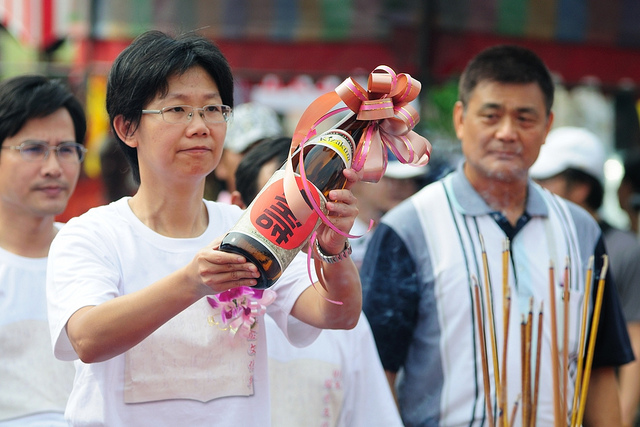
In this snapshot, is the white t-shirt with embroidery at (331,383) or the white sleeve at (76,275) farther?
the white t-shirt with embroidery at (331,383)

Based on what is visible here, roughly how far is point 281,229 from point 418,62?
3.98 metres

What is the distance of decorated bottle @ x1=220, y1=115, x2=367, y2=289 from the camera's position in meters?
1.46

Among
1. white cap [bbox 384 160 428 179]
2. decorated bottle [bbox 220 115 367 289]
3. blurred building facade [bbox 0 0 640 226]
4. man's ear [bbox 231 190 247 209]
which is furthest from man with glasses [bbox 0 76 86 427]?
white cap [bbox 384 160 428 179]

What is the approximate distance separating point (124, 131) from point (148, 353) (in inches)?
18.5

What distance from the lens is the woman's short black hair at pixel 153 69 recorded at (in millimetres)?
1742

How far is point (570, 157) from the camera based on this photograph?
4117 millimetres

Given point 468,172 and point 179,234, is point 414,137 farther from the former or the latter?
point 468,172

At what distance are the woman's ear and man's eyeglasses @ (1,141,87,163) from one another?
963 mm

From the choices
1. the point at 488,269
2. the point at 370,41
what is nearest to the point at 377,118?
the point at 488,269

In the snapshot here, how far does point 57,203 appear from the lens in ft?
8.80

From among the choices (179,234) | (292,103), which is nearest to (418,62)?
(292,103)

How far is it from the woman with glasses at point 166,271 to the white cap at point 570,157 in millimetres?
2548

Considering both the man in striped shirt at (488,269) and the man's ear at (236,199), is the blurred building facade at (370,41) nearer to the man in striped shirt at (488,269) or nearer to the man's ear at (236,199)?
the man's ear at (236,199)

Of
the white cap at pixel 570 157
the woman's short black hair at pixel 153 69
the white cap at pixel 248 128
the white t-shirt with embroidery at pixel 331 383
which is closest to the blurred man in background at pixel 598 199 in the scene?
the white cap at pixel 570 157
